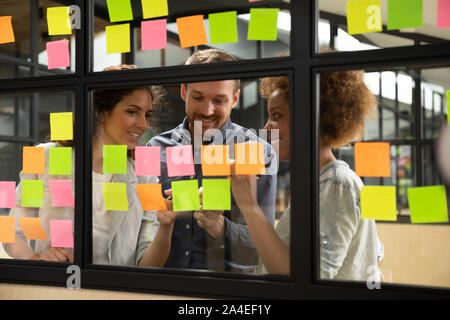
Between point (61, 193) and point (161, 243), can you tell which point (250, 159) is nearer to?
point (161, 243)

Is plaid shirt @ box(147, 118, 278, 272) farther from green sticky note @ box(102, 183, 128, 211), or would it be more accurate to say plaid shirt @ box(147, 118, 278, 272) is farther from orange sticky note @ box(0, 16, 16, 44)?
orange sticky note @ box(0, 16, 16, 44)

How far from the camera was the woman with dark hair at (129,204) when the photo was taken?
6.62 ft

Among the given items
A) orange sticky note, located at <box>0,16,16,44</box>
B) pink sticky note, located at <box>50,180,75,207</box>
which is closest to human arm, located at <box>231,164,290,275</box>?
pink sticky note, located at <box>50,180,75,207</box>

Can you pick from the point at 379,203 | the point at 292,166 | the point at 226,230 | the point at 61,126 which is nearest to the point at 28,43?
the point at 61,126

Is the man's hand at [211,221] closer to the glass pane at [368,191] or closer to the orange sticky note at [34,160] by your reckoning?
the glass pane at [368,191]

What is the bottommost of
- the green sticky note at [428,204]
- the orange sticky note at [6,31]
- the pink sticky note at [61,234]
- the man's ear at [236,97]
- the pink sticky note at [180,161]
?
the pink sticky note at [61,234]

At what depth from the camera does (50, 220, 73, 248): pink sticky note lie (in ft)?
6.90

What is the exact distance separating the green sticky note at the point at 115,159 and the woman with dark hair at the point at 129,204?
0.02 metres

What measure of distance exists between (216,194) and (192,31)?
690mm

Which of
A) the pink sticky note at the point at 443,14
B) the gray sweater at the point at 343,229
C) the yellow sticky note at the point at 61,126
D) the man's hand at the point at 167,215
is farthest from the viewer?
the yellow sticky note at the point at 61,126

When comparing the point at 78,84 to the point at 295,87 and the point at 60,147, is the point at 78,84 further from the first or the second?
the point at 295,87

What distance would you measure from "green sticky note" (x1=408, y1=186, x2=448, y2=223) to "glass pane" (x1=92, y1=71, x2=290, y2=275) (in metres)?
0.45

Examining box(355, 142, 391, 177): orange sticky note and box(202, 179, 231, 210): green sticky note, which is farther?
box(202, 179, 231, 210): green sticky note

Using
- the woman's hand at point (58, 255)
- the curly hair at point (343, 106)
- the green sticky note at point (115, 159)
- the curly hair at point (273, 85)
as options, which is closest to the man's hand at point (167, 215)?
the green sticky note at point (115, 159)
